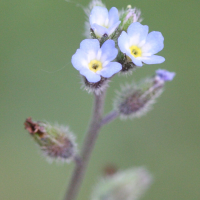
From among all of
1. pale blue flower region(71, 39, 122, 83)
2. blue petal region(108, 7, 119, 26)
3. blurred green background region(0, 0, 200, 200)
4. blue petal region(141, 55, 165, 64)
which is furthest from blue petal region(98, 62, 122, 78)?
→ blurred green background region(0, 0, 200, 200)

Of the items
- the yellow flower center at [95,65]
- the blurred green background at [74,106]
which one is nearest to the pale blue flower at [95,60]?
the yellow flower center at [95,65]

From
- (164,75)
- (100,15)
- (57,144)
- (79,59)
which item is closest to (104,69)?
(79,59)

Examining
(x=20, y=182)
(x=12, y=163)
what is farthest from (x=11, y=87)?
(x=20, y=182)

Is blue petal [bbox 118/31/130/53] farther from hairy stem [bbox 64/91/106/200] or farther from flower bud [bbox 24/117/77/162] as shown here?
flower bud [bbox 24/117/77/162]

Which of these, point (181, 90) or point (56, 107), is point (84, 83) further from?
point (181, 90)

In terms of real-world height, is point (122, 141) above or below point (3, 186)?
above

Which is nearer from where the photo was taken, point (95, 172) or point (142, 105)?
point (142, 105)
